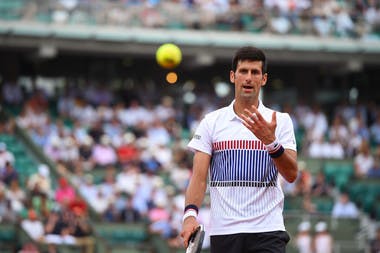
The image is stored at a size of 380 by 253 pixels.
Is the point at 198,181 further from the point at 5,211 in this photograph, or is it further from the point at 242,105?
the point at 5,211

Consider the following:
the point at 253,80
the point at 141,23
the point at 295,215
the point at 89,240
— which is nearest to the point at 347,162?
the point at 295,215

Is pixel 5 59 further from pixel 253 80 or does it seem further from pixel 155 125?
pixel 253 80

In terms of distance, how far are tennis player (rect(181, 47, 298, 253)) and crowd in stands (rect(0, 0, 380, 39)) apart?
17339 mm

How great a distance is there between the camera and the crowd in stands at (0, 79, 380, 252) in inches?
736

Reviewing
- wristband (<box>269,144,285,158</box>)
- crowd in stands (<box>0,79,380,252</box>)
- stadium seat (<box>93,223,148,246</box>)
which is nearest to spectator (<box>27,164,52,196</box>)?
crowd in stands (<box>0,79,380,252</box>)

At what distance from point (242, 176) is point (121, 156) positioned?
14774 millimetres

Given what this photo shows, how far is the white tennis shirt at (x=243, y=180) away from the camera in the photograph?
6.64 meters

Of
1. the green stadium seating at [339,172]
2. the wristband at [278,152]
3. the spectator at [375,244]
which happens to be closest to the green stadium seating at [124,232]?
the spectator at [375,244]

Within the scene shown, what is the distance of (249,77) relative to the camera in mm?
6605

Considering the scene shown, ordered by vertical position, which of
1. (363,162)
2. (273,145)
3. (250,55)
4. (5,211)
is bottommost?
(273,145)

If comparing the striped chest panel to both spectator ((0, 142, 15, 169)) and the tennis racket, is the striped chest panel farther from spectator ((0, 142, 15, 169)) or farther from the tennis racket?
spectator ((0, 142, 15, 169))

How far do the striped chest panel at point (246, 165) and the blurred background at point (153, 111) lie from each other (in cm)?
1046

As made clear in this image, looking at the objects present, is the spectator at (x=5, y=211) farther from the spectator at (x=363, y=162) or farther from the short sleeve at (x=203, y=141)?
the short sleeve at (x=203, y=141)

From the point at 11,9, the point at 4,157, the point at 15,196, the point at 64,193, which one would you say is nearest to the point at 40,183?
the point at 64,193
